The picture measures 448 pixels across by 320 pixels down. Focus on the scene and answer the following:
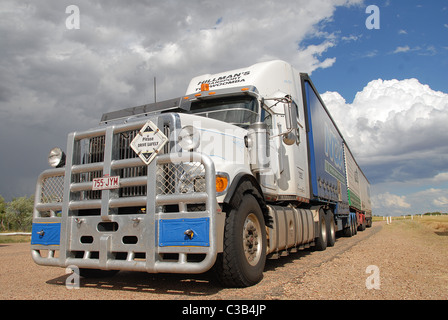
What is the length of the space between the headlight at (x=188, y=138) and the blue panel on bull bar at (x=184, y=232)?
93cm

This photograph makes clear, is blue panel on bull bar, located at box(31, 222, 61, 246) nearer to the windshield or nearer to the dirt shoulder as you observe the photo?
the windshield

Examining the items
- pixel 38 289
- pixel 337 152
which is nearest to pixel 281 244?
pixel 38 289

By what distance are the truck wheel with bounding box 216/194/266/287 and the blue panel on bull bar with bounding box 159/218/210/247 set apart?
496 mm

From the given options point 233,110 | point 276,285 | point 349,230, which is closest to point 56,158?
point 233,110

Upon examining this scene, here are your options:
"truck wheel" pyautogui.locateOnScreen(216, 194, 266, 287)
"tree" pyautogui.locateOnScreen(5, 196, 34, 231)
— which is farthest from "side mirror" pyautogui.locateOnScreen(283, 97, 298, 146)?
"tree" pyautogui.locateOnScreen(5, 196, 34, 231)

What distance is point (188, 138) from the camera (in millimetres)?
4188

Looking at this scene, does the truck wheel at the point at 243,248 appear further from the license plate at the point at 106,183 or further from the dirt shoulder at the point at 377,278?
the license plate at the point at 106,183

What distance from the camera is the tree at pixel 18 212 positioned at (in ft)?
136

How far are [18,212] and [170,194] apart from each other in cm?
4669

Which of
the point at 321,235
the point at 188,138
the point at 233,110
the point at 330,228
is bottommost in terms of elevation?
the point at 321,235

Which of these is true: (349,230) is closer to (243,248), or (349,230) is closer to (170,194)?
(243,248)

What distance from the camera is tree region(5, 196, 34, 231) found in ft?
136
